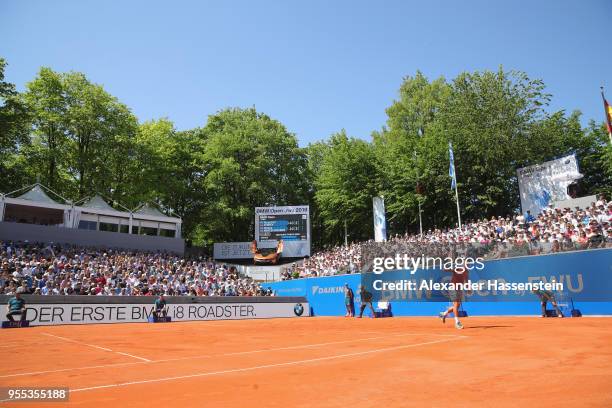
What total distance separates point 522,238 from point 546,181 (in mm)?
12026

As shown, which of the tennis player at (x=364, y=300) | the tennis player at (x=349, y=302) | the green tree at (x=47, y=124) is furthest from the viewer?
the green tree at (x=47, y=124)

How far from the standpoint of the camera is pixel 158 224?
145 ft

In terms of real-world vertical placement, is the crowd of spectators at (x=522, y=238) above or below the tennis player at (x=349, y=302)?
above

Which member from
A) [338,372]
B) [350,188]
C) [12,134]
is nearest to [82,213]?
[12,134]

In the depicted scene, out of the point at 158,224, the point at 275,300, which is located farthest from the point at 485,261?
the point at 158,224

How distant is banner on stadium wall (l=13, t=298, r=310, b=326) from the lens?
22656 millimetres

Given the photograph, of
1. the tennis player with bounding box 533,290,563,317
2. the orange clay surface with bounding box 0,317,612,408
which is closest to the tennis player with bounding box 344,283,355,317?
the tennis player with bounding box 533,290,563,317

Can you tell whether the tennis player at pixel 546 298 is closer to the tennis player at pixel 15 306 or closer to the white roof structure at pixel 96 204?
the tennis player at pixel 15 306

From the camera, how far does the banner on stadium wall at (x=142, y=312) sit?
74.3ft

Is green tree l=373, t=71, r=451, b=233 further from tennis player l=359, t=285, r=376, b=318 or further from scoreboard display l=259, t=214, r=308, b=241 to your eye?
tennis player l=359, t=285, r=376, b=318

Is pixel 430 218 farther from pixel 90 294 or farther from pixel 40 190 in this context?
pixel 40 190

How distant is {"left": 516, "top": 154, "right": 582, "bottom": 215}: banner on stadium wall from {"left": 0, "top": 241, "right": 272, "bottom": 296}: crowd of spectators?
2200cm

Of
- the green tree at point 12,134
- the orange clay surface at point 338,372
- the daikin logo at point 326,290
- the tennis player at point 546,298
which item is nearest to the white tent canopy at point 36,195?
the green tree at point 12,134

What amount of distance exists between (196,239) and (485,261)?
40.9m
